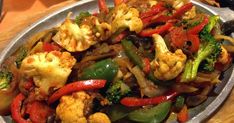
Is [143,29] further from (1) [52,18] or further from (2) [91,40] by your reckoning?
(1) [52,18]

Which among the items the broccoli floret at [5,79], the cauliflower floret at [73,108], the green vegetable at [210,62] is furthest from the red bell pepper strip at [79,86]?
the green vegetable at [210,62]

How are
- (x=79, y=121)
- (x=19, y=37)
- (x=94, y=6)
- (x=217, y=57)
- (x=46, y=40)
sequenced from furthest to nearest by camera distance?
(x=94, y=6) → (x=19, y=37) → (x=46, y=40) → (x=217, y=57) → (x=79, y=121)

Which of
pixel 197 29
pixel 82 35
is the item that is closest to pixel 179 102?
pixel 197 29

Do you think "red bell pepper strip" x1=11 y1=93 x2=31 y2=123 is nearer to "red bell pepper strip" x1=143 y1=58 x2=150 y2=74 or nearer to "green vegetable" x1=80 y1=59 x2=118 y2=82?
"green vegetable" x1=80 y1=59 x2=118 y2=82

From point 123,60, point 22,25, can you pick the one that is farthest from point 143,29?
point 22,25

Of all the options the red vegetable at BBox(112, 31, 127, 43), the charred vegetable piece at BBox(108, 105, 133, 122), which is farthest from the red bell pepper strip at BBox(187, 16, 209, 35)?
the charred vegetable piece at BBox(108, 105, 133, 122)
